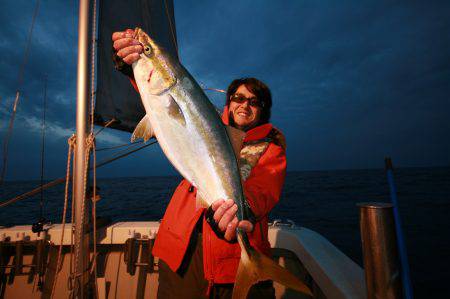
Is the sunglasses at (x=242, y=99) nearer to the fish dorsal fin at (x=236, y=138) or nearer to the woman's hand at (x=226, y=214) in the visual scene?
the fish dorsal fin at (x=236, y=138)

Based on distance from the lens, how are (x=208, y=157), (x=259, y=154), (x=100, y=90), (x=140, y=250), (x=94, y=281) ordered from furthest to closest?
1. (x=140, y=250)
2. (x=100, y=90)
3. (x=94, y=281)
4. (x=259, y=154)
5. (x=208, y=157)

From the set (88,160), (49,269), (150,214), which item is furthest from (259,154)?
(150,214)

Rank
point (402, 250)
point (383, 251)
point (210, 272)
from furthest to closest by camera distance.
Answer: point (210, 272), point (402, 250), point (383, 251)

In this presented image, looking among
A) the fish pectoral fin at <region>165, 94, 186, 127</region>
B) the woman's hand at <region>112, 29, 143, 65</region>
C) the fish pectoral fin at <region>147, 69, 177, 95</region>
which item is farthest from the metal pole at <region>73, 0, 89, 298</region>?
the fish pectoral fin at <region>165, 94, 186, 127</region>

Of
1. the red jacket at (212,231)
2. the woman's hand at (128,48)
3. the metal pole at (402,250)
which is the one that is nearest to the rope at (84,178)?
the red jacket at (212,231)

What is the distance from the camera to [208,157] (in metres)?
2.01

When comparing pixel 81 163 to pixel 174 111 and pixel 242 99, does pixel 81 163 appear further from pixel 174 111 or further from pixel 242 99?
pixel 242 99

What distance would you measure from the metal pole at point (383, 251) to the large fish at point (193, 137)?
2.08 feet

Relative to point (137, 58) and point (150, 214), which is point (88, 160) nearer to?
point (137, 58)

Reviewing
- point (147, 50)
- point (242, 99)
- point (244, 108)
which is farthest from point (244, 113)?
point (147, 50)

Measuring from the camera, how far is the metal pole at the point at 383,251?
1.68 metres

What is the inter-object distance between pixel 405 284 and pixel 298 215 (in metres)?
18.3

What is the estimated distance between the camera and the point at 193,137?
1995mm

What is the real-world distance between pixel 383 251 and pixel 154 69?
235cm
